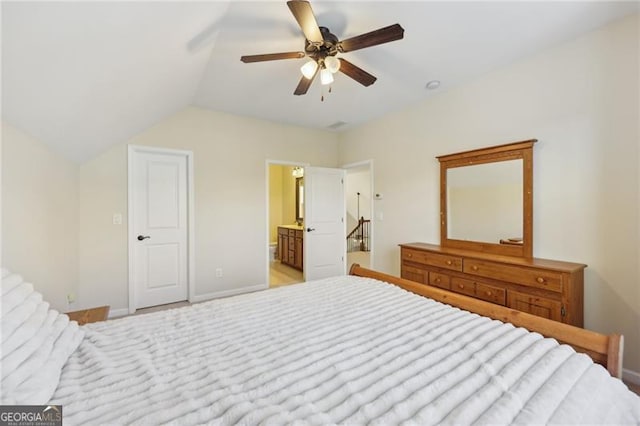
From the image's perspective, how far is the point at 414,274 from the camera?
127 inches

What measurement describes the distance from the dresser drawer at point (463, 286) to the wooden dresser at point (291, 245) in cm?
302

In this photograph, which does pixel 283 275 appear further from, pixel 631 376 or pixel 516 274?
pixel 631 376

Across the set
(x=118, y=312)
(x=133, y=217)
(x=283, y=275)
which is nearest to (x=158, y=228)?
(x=133, y=217)

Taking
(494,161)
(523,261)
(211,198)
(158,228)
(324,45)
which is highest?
(324,45)

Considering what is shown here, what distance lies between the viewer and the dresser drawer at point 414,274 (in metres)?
3.12

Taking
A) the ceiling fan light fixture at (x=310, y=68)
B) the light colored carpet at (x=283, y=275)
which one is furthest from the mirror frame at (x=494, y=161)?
the light colored carpet at (x=283, y=275)

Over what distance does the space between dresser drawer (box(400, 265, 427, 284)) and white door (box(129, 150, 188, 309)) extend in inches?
114

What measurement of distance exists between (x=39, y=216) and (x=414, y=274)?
3.53 meters

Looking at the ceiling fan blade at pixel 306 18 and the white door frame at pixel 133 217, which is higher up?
the ceiling fan blade at pixel 306 18

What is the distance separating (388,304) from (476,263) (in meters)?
1.40

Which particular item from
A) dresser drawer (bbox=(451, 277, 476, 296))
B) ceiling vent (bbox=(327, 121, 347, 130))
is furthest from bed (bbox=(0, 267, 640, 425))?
ceiling vent (bbox=(327, 121, 347, 130))

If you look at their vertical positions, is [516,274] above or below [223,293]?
above

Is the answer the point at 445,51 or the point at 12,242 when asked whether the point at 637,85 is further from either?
the point at 12,242

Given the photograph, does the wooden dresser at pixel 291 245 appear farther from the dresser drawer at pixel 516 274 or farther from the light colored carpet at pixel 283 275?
the dresser drawer at pixel 516 274
